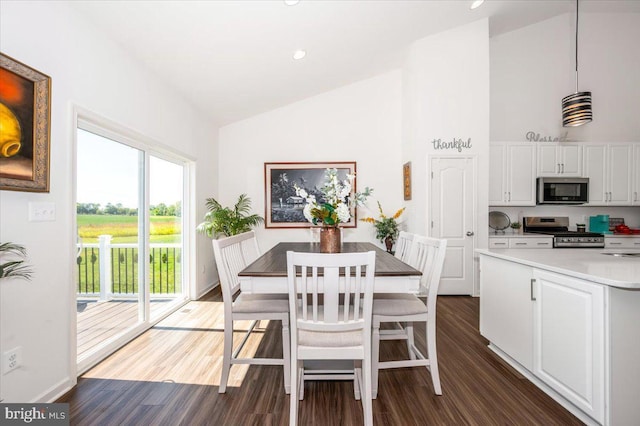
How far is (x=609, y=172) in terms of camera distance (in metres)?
4.45

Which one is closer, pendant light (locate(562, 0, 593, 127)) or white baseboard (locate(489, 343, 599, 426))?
white baseboard (locate(489, 343, 599, 426))

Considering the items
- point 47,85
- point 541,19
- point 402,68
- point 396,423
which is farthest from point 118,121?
point 541,19

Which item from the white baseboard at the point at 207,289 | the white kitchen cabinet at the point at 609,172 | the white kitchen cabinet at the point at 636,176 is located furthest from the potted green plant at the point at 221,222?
the white kitchen cabinet at the point at 636,176

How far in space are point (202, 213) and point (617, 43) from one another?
7.03 m

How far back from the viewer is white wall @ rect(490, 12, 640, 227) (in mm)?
4711

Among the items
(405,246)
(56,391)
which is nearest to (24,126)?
(56,391)

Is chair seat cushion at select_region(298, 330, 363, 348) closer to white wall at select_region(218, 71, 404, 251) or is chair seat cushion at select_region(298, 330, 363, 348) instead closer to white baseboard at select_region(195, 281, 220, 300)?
white baseboard at select_region(195, 281, 220, 300)

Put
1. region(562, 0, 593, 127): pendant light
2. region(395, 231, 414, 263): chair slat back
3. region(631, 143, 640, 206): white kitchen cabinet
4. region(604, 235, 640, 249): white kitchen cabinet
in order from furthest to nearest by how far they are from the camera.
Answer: region(631, 143, 640, 206): white kitchen cabinet, region(604, 235, 640, 249): white kitchen cabinet, region(562, 0, 593, 127): pendant light, region(395, 231, 414, 263): chair slat back

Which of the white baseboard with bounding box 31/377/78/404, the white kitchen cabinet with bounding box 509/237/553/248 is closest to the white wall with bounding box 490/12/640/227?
the white kitchen cabinet with bounding box 509/237/553/248

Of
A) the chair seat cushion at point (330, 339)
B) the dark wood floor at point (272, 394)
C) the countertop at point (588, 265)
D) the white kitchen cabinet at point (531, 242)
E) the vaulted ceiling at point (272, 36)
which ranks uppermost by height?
the vaulted ceiling at point (272, 36)

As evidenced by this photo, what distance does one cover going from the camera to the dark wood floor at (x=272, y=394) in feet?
5.78

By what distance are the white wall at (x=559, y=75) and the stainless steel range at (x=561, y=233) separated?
15 cm

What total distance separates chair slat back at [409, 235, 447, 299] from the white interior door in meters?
1.99

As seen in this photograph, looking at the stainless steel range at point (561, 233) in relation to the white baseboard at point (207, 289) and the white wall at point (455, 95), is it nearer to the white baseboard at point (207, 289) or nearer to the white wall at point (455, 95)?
the white wall at point (455, 95)
